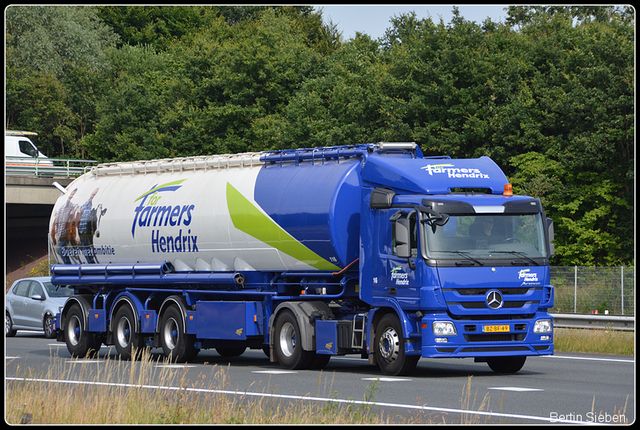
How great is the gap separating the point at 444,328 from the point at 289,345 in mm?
3375

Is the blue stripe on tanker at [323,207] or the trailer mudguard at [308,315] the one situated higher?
the blue stripe on tanker at [323,207]

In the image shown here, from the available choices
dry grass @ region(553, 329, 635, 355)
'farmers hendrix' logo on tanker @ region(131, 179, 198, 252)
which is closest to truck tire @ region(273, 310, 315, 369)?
'farmers hendrix' logo on tanker @ region(131, 179, 198, 252)

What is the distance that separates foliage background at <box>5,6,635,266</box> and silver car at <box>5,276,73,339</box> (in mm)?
18644

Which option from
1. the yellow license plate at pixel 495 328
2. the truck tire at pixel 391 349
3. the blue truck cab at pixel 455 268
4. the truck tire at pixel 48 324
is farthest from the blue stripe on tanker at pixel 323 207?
the truck tire at pixel 48 324

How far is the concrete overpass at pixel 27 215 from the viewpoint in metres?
50.1

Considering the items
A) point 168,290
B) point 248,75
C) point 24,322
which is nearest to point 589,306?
point 168,290

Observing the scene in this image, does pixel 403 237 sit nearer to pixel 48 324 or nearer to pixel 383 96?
pixel 48 324

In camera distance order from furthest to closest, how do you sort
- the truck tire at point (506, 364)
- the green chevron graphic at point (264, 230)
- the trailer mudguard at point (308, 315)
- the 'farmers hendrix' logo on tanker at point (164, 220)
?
the 'farmers hendrix' logo on tanker at point (164, 220)
the green chevron graphic at point (264, 230)
the trailer mudguard at point (308, 315)
the truck tire at point (506, 364)

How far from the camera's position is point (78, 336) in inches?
835

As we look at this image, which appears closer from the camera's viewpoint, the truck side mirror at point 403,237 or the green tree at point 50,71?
the truck side mirror at point 403,237

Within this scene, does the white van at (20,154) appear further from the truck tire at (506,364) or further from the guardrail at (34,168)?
the truck tire at (506,364)

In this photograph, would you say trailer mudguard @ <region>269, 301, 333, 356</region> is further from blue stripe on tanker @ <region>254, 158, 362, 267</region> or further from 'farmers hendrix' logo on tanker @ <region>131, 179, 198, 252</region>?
'farmers hendrix' logo on tanker @ <region>131, 179, 198, 252</region>

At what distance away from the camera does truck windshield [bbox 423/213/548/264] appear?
47.0 feet

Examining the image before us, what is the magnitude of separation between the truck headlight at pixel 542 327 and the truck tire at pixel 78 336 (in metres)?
9.82
